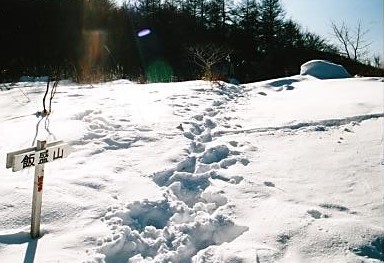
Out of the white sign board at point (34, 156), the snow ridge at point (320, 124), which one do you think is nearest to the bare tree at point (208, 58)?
the snow ridge at point (320, 124)

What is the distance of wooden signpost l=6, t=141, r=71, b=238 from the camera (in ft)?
6.18

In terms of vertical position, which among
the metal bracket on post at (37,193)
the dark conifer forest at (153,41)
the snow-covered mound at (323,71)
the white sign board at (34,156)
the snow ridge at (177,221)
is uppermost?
the dark conifer forest at (153,41)

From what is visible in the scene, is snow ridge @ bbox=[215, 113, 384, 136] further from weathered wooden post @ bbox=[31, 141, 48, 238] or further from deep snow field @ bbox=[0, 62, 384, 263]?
weathered wooden post @ bbox=[31, 141, 48, 238]

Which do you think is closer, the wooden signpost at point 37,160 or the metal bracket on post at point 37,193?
the wooden signpost at point 37,160

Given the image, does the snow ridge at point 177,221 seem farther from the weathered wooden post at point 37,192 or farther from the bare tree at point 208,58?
the bare tree at point 208,58

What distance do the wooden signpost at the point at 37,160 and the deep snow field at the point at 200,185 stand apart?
166mm

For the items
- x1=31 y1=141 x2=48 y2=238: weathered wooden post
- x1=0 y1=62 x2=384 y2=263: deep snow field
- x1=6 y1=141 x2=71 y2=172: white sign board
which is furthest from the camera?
x1=0 y1=62 x2=384 y2=263: deep snow field

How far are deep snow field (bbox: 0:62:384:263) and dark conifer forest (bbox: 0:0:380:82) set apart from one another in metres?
3.97

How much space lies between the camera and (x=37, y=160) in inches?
78.3

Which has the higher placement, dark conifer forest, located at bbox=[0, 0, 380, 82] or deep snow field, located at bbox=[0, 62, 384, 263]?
dark conifer forest, located at bbox=[0, 0, 380, 82]

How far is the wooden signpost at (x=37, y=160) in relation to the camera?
1885mm

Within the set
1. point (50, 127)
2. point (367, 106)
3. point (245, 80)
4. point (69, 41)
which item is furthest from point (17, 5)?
point (367, 106)

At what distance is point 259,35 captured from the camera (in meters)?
27.0

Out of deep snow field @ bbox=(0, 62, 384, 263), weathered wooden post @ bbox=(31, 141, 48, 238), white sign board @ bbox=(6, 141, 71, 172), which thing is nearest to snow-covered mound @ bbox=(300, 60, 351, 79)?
deep snow field @ bbox=(0, 62, 384, 263)
